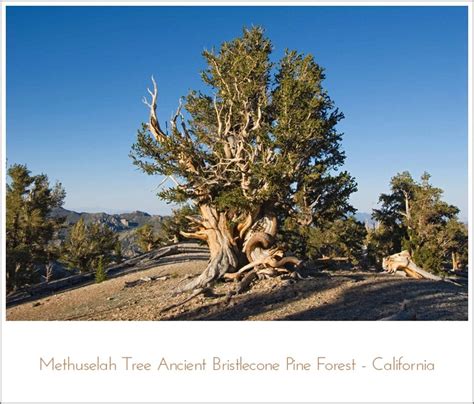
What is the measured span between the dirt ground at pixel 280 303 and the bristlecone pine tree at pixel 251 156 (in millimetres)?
1407

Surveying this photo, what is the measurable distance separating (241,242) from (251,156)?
3.12 m

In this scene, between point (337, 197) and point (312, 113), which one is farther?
point (337, 197)

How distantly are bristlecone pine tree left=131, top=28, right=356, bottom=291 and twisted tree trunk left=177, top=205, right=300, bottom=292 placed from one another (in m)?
0.03

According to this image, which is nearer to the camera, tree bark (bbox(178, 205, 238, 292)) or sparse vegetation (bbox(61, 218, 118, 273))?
tree bark (bbox(178, 205, 238, 292))

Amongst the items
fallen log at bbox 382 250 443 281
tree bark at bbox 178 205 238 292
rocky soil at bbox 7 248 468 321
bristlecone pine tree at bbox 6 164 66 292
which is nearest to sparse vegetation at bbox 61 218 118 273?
bristlecone pine tree at bbox 6 164 66 292

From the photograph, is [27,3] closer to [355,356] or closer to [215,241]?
[215,241]

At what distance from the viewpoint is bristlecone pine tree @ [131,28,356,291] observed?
11.4 meters

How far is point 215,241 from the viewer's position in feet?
42.2

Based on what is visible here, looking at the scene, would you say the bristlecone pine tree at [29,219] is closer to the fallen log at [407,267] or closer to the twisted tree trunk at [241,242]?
the twisted tree trunk at [241,242]

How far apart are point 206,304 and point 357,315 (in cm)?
368

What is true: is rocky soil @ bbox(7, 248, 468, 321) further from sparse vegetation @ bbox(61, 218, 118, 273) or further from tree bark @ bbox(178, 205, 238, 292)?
sparse vegetation @ bbox(61, 218, 118, 273)

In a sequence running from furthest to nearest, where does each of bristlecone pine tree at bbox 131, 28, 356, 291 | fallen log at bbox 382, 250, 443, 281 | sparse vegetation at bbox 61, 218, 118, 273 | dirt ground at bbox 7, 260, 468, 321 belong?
1. sparse vegetation at bbox 61, 218, 118, 273
2. fallen log at bbox 382, 250, 443, 281
3. bristlecone pine tree at bbox 131, 28, 356, 291
4. dirt ground at bbox 7, 260, 468, 321

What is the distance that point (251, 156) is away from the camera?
1184 centimetres

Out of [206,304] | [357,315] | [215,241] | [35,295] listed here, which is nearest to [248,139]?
[215,241]
